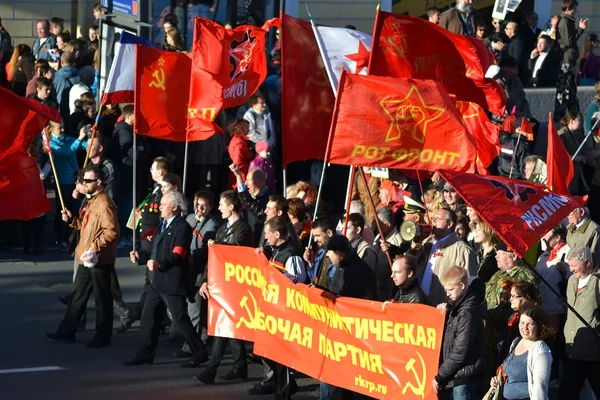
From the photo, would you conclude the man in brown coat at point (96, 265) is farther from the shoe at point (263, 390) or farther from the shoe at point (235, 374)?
the shoe at point (263, 390)

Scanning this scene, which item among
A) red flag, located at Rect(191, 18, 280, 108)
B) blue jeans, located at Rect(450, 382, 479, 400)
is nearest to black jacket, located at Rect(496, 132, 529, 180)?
red flag, located at Rect(191, 18, 280, 108)

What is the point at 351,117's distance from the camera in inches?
429

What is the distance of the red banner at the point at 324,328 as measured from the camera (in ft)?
31.9

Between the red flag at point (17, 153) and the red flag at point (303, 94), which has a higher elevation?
the red flag at point (303, 94)

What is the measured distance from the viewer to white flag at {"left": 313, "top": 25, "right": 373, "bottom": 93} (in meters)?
12.5

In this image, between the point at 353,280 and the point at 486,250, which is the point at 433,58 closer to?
the point at 486,250

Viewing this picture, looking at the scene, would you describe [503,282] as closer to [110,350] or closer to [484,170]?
[484,170]

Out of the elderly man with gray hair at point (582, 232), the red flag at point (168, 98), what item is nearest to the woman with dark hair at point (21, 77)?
the red flag at point (168, 98)

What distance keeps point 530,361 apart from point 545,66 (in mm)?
12119

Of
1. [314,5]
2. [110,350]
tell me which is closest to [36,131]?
[110,350]

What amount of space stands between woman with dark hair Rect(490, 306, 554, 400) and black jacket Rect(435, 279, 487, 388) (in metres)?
0.26

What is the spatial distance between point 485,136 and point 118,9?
5.89 m

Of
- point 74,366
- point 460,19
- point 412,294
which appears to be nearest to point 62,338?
point 74,366

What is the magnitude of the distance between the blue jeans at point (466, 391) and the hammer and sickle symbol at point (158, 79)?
5.58 meters
